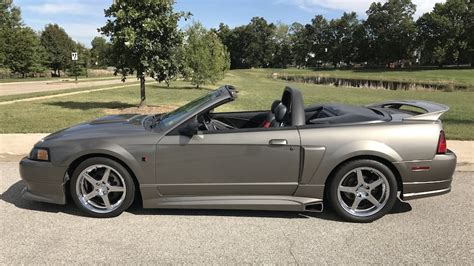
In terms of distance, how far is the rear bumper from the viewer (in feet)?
14.6

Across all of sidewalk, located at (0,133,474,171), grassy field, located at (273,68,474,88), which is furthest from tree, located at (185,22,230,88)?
grassy field, located at (273,68,474,88)

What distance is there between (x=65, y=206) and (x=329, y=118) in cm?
306

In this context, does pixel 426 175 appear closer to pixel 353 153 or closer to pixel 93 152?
pixel 353 153

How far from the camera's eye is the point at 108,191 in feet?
14.7

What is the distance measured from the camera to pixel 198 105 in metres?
4.65

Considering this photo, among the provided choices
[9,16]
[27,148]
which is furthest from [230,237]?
[9,16]

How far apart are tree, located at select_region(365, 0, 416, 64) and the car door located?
380 feet

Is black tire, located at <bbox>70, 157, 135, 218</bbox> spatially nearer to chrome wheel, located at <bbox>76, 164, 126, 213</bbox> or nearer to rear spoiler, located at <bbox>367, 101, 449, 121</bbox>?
chrome wheel, located at <bbox>76, 164, 126, 213</bbox>

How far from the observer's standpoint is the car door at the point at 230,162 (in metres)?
4.36

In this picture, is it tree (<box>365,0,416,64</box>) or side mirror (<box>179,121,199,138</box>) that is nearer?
side mirror (<box>179,121,199,138</box>)

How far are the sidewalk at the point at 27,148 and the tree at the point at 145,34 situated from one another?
504cm

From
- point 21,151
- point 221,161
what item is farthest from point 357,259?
point 21,151

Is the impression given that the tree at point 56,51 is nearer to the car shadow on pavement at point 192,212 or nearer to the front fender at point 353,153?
the car shadow on pavement at point 192,212

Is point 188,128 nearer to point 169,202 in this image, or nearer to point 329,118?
point 169,202
